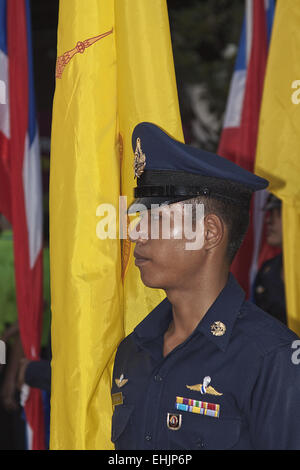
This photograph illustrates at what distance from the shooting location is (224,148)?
3158 millimetres

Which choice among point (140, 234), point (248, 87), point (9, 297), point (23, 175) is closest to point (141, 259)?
point (140, 234)

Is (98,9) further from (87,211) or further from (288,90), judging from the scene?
(288,90)

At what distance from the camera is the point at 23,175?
85.3 inches

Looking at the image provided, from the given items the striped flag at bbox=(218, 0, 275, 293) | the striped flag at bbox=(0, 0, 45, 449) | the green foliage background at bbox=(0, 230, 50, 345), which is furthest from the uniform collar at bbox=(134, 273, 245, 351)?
the green foliage background at bbox=(0, 230, 50, 345)

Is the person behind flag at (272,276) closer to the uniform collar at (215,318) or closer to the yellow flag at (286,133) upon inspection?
the yellow flag at (286,133)

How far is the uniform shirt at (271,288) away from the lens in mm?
3156

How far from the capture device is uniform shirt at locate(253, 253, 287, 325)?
316 cm

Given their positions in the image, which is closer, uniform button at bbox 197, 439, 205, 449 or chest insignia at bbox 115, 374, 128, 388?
uniform button at bbox 197, 439, 205, 449

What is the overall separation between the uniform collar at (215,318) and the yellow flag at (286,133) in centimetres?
64

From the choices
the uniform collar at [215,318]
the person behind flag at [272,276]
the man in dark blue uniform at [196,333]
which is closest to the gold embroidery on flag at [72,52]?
the man in dark blue uniform at [196,333]

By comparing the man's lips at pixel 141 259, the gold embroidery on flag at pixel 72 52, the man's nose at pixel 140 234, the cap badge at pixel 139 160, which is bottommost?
the man's lips at pixel 141 259

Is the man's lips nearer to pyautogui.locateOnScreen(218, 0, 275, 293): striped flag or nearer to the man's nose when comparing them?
the man's nose

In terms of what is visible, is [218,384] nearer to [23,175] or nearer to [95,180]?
[95,180]

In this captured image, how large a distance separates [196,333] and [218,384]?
0.13 m
